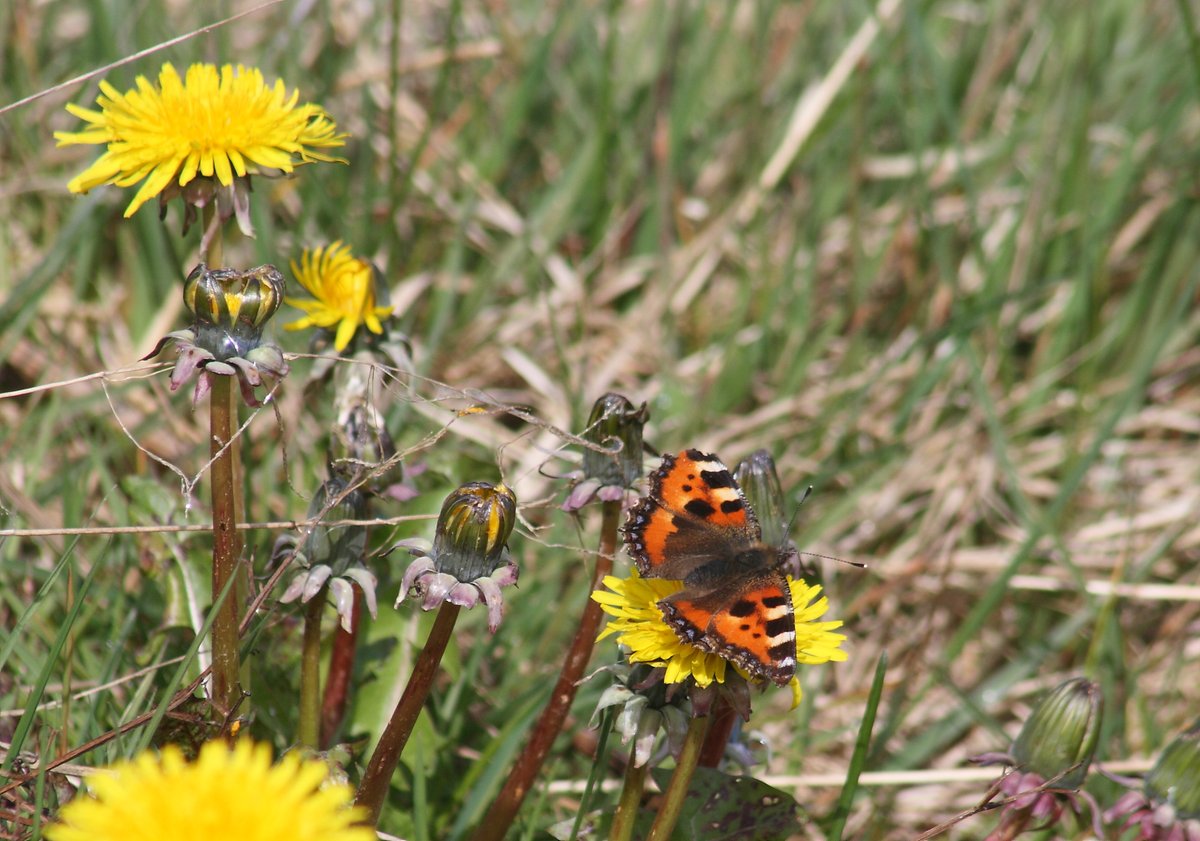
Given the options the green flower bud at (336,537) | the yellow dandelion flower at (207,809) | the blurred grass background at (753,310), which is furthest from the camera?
the blurred grass background at (753,310)

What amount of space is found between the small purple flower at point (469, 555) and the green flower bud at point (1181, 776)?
114 cm

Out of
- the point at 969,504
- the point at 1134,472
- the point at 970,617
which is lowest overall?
the point at 970,617

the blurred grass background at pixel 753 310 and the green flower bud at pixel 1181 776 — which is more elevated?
the blurred grass background at pixel 753 310

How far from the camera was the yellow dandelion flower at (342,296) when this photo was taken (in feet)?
6.82

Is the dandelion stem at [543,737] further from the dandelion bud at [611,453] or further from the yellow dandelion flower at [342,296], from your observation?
the yellow dandelion flower at [342,296]

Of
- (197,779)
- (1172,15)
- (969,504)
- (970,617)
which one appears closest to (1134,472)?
(969,504)

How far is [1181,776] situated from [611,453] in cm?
105

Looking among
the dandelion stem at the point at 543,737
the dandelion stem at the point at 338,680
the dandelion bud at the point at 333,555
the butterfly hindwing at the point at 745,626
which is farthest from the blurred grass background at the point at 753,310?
the butterfly hindwing at the point at 745,626

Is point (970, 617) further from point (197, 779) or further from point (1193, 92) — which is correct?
point (197, 779)

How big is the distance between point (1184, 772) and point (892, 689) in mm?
1156

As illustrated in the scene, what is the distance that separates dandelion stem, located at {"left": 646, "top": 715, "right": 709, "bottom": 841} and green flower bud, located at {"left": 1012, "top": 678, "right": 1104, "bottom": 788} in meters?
0.66

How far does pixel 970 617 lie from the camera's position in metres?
3.06

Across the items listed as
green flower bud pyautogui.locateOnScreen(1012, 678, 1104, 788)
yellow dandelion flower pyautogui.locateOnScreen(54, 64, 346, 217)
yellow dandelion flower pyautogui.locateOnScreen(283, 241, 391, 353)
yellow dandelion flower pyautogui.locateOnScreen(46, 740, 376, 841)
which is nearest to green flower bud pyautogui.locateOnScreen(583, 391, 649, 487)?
yellow dandelion flower pyautogui.locateOnScreen(283, 241, 391, 353)

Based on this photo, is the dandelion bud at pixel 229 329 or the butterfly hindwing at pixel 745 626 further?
the dandelion bud at pixel 229 329
